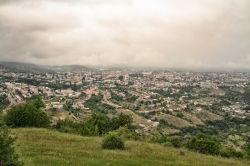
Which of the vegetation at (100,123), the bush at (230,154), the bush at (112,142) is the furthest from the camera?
the vegetation at (100,123)

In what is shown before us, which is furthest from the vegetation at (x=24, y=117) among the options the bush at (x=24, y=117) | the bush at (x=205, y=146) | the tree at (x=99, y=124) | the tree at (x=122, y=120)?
the bush at (x=205, y=146)

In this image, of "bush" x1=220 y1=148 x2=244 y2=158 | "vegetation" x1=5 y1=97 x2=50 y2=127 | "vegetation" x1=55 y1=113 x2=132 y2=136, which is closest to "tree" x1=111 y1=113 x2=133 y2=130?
"vegetation" x1=55 y1=113 x2=132 y2=136

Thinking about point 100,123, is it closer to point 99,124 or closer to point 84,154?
point 99,124

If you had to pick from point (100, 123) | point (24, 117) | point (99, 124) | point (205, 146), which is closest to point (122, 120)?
point (100, 123)

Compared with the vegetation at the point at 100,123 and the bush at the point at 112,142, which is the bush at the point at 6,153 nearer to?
the bush at the point at 112,142

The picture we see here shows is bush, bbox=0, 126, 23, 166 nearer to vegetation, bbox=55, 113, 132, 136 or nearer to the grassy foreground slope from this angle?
the grassy foreground slope

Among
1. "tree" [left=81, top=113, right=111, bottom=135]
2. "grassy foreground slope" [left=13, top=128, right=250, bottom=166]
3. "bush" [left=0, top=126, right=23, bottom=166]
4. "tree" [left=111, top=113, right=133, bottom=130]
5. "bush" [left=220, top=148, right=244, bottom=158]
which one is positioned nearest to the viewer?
"bush" [left=0, top=126, right=23, bottom=166]

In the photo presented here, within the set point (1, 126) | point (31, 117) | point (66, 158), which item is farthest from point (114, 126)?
point (1, 126)
